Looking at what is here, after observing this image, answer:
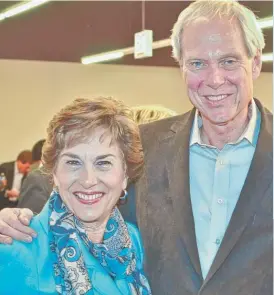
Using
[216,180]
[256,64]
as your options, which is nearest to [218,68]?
[256,64]

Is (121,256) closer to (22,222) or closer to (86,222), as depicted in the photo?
(86,222)

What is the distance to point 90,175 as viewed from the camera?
5.70ft

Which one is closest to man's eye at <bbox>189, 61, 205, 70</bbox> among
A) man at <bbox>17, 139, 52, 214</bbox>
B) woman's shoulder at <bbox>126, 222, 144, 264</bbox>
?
woman's shoulder at <bbox>126, 222, 144, 264</bbox>

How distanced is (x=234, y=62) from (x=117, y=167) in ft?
1.55

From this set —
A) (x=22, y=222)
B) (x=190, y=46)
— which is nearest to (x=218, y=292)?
(x=22, y=222)

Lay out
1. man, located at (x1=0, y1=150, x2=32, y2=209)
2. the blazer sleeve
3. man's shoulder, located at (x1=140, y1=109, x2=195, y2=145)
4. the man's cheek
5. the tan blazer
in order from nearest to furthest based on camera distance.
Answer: the blazer sleeve → the tan blazer → the man's cheek → man's shoulder, located at (x1=140, y1=109, x2=195, y2=145) → man, located at (x1=0, y1=150, x2=32, y2=209)

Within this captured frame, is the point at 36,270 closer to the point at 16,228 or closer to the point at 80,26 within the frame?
the point at 16,228

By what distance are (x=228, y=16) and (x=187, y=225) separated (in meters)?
0.65

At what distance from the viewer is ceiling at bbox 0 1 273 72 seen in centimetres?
894

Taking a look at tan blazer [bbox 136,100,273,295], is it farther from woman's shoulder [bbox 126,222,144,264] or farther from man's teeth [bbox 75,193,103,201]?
man's teeth [bbox 75,193,103,201]

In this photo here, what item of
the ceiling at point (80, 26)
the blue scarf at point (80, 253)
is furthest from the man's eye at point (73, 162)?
the ceiling at point (80, 26)

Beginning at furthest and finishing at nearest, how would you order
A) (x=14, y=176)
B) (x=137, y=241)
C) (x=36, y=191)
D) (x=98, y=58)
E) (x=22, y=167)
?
(x=98, y=58)
(x=14, y=176)
(x=22, y=167)
(x=36, y=191)
(x=137, y=241)

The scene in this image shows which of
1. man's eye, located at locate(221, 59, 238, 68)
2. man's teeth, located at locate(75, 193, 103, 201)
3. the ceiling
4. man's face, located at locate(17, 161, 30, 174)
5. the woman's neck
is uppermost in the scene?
the ceiling

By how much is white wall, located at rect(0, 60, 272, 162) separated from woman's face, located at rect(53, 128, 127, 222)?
875cm
